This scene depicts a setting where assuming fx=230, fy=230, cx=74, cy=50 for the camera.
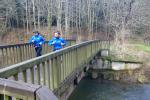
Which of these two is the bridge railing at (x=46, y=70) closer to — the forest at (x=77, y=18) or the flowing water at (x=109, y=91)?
the flowing water at (x=109, y=91)

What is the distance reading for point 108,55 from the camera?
18.5m

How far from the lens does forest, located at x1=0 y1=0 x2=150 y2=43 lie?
32.0 m

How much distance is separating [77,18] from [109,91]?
25610 millimetres

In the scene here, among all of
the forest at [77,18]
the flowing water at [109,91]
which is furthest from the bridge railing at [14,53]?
the forest at [77,18]

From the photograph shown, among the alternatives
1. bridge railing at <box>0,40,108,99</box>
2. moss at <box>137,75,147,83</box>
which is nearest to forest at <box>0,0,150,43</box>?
moss at <box>137,75,147,83</box>

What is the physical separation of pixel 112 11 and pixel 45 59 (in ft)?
108

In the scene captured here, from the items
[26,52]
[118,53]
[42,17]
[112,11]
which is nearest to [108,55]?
[118,53]

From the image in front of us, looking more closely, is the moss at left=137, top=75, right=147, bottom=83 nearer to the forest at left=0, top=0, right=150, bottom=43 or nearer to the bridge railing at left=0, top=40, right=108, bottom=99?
the bridge railing at left=0, top=40, right=108, bottom=99

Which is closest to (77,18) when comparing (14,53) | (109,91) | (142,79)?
(142,79)

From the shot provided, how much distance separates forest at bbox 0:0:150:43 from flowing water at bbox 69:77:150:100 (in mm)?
15547

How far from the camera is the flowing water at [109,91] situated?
13109 millimetres

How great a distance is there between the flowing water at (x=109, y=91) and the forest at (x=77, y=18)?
612 inches

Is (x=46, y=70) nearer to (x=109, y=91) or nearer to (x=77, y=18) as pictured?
(x=109, y=91)

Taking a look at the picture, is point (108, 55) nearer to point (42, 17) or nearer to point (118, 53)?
point (118, 53)
